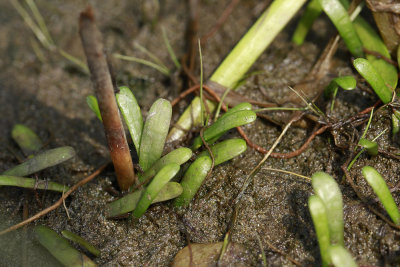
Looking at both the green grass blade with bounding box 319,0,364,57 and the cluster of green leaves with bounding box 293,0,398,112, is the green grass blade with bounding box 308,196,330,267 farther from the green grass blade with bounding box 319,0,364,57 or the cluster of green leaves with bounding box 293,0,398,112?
the green grass blade with bounding box 319,0,364,57

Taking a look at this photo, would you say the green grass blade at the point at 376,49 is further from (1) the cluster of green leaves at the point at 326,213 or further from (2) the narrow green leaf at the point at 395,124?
(1) the cluster of green leaves at the point at 326,213

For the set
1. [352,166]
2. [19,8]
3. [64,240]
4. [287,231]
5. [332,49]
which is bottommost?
[19,8]

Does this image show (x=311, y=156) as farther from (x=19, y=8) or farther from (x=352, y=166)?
(x=19, y=8)

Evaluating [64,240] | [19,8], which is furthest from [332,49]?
[19,8]

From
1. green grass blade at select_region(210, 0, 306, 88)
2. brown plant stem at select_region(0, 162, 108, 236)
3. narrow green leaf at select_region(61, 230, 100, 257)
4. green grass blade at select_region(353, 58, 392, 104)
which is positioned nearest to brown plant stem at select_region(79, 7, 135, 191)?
brown plant stem at select_region(0, 162, 108, 236)

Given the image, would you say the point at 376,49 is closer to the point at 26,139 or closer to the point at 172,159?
the point at 172,159

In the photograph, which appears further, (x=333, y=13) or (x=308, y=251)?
(x=333, y=13)
